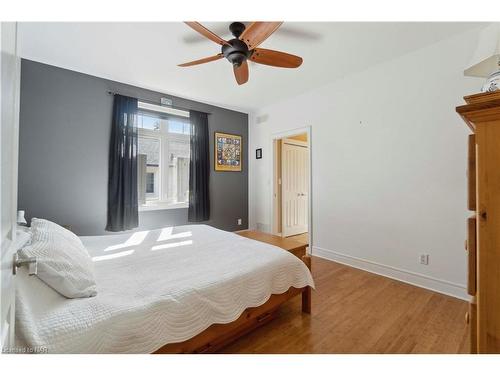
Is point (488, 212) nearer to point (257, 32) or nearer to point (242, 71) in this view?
point (257, 32)

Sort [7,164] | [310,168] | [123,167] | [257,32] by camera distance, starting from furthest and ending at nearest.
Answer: [310,168]
[123,167]
[257,32]
[7,164]

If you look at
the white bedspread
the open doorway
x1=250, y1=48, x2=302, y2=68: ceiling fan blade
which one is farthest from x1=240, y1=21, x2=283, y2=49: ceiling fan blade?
the open doorway

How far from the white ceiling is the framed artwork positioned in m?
1.10

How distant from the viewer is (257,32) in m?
1.55

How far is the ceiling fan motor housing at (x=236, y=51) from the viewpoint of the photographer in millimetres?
1702

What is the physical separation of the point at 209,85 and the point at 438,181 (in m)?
3.11

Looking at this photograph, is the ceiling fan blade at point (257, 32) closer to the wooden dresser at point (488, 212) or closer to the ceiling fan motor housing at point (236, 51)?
the ceiling fan motor housing at point (236, 51)

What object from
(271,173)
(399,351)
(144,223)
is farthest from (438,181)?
(144,223)

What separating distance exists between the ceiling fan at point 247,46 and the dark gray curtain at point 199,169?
192 cm

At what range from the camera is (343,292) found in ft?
7.38

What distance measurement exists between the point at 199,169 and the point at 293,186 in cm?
195


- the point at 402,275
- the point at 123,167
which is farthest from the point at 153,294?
the point at 402,275
